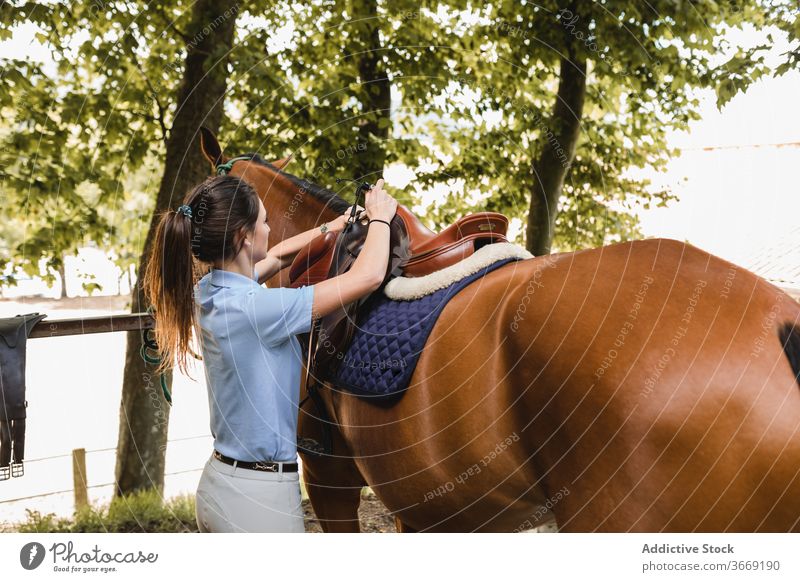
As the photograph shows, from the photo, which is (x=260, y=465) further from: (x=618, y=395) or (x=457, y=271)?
(x=618, y=395)

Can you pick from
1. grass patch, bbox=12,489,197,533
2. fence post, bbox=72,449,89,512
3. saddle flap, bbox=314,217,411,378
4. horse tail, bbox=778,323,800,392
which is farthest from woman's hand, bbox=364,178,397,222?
fence post, bbox=72,449,89,512

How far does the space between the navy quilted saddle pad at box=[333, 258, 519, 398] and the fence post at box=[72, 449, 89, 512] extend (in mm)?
3543

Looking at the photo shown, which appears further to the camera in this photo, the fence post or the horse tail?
the fence post

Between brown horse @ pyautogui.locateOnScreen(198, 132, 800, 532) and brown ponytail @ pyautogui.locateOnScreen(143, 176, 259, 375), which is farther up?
brown ponytail @ pyautogui.locateOnScreen(143, 176, 259, 375)

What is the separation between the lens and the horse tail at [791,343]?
65.8 inches

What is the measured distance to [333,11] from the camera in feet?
18.9

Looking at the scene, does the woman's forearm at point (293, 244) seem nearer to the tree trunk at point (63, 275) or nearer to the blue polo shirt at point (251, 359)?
the blue polo shirt at point (251, 359)

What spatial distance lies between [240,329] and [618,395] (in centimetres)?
108

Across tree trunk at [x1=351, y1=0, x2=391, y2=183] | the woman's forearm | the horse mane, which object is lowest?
the woman's forearm

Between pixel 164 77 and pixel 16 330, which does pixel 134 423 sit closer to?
pixel 16 330

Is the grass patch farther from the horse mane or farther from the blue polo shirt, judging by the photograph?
the blue polo shirt

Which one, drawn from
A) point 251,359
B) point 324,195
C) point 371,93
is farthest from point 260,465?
point 371,93

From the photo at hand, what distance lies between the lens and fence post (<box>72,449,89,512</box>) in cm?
512

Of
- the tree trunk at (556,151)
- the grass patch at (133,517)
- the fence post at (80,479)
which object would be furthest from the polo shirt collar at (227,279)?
the fence post at (80,479)
